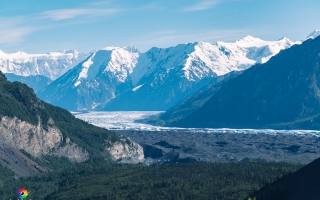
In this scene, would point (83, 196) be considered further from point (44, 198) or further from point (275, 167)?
point (275, 167)

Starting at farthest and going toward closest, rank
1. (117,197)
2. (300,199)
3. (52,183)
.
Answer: (52,183) < (117,197) < (300,199)

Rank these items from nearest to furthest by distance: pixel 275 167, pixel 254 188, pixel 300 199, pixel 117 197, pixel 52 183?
1. pixel 300 199
2. pixel 254 188
3. pixel 117 197
4. pixel 275 167
5. pixel 52 183

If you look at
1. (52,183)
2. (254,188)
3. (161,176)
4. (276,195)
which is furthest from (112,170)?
(276,195)

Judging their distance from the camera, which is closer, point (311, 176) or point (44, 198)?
point (311, 176)

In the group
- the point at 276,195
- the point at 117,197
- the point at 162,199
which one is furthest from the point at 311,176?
the point at 117,197

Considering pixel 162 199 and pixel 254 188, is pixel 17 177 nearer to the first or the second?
pixel 162 199

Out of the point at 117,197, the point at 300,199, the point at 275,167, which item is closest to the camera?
the point at 300,199
